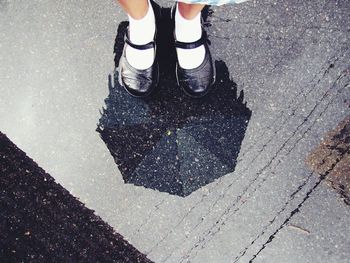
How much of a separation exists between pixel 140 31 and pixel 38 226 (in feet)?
3.82

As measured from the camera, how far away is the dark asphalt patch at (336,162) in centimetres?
201

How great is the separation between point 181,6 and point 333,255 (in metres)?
1.52

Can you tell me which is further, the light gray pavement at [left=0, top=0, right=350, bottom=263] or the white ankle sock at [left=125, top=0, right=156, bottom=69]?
the light gray pavement at [left=0, top=0, right=350, bottom=263]

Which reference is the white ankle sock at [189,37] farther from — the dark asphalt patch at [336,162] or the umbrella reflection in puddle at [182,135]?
the dark asphalt patch at [336,162]

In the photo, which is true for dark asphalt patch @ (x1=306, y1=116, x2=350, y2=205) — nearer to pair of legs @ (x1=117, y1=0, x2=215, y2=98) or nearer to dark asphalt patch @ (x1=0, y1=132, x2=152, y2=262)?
pair of legs @ (x1=117, y1=0, x2=215, y2=98)

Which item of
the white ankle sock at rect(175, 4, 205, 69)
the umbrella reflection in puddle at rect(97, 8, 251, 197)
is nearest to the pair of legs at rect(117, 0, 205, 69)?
the white ankle sock at rect(175, 4, 205, 69)

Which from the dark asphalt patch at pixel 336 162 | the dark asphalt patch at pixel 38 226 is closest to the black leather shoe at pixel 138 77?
the dark asphalt patch at pixel 38 226

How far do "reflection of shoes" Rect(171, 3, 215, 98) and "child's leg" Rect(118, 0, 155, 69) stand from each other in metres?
0.15

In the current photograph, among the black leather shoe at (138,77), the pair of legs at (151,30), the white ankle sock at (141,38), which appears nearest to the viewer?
the pair of legs at (151,30)

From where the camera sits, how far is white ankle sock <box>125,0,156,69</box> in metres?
1.81

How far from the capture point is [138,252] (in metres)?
2.02

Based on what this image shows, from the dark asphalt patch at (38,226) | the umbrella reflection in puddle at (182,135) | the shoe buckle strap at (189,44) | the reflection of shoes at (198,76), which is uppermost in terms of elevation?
the shoe buckle strap at (189,44)

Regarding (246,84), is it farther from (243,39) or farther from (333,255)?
(333,255)

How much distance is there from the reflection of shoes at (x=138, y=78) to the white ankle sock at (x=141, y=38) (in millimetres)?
27
